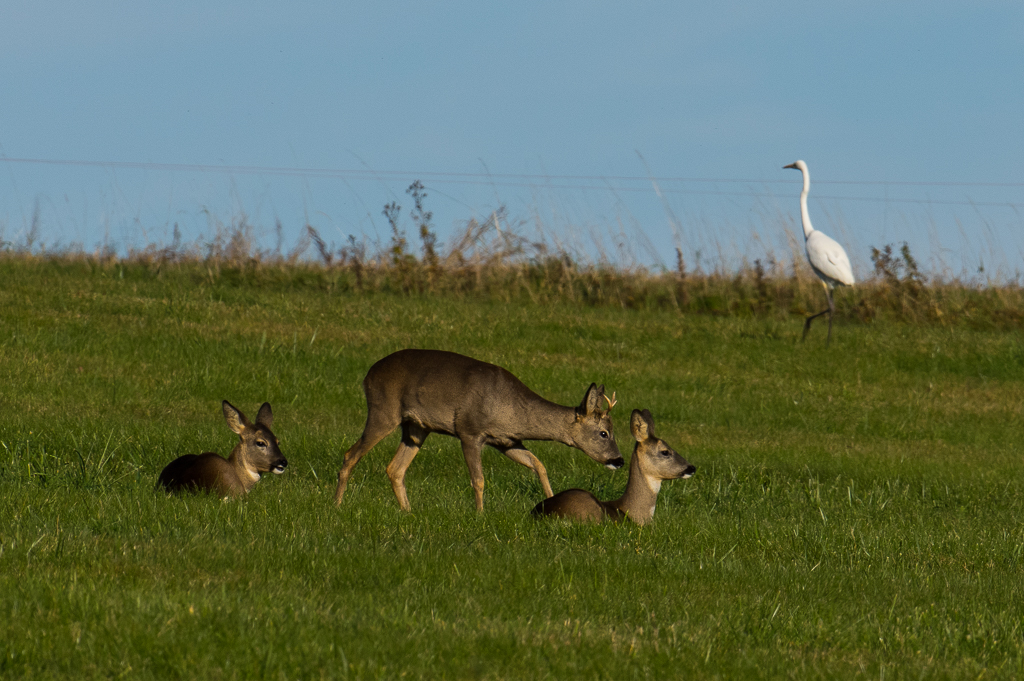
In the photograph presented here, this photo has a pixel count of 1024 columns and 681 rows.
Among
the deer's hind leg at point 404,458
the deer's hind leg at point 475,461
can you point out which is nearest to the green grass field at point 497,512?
the deer's hind leg at point 404,458

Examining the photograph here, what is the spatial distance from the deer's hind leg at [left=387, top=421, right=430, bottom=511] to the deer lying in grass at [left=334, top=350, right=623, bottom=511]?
0.01 metres

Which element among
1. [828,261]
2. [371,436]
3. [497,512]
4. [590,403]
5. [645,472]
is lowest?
[497,512]

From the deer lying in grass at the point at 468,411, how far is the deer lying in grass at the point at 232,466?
0.58 meters

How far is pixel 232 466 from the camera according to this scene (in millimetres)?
8375

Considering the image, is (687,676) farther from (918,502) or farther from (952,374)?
(952,374)

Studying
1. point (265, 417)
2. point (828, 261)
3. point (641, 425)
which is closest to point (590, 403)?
point (641, 425)

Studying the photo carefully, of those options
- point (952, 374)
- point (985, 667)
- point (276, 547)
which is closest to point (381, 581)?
point (276, 547)

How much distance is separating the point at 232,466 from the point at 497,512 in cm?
200

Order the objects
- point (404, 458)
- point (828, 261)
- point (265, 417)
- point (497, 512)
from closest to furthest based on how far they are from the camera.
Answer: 1. point (497, 512)
2. point (404, 458)
3. point (265, 417)
4. point (828, 261)

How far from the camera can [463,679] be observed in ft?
13.8

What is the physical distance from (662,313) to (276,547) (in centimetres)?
1606

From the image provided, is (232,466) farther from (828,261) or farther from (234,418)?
(828,261)

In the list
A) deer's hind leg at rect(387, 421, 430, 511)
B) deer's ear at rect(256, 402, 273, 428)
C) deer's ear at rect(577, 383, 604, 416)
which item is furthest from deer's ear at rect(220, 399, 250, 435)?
deer's ear at rect(577, 383, 604, 416)

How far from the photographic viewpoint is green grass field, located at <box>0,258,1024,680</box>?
4578 millimetres
